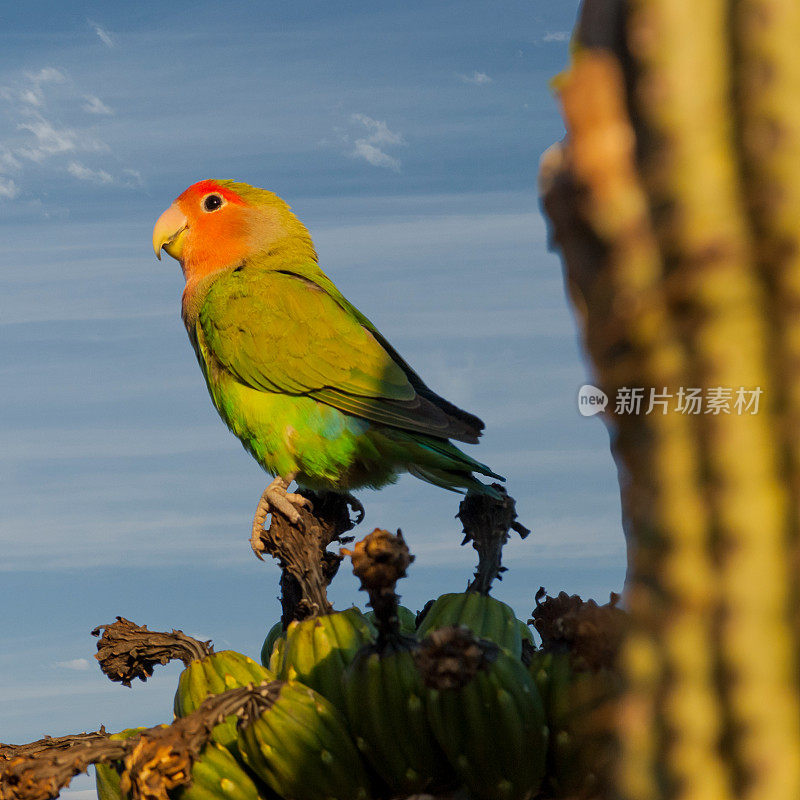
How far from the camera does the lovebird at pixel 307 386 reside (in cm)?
374

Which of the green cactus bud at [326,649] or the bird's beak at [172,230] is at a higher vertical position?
the bird's beak at [172,230]

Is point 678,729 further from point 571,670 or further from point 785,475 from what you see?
point 571,670

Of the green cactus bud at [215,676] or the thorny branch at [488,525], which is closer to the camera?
the green cactus bud at [215,676]

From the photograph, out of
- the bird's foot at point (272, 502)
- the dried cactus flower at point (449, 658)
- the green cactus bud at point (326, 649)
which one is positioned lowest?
the dried cactus flower at point (449, 658)

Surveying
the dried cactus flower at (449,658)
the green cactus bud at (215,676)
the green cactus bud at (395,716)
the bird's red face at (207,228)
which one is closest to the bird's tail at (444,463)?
the bird's red face at (207,228)

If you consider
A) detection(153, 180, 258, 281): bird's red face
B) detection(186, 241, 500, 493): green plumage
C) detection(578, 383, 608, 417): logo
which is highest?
detection(153, 180, 258, 281): bird's red face

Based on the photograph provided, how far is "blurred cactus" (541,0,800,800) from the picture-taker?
2.77 ft

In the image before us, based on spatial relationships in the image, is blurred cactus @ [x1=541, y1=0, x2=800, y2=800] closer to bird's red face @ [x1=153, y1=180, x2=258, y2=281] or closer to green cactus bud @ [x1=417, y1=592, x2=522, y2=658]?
green cactus bud @ [x1=417, y1=592, x2=522, y2=658]

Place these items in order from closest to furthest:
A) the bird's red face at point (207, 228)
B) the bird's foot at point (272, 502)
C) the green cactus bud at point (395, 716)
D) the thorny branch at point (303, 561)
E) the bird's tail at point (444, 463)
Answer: the green cactus bud at point (395, 716), the thorny branch at point (303, 561), the bird's foot at point (272, 502), the bird's tail at point (444, 463), the bird's red face at point (207, 228)

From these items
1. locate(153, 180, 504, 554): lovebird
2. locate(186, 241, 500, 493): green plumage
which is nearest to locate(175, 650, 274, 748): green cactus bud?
locate(153, 180, 504, 554): lovebird

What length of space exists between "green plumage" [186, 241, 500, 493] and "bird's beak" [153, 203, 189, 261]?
62 centimetres

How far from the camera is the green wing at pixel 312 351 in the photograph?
3773 millimetres

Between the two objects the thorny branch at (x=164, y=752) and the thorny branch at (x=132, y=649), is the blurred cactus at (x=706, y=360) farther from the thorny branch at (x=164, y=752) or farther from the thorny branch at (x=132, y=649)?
the thorny branch at (x=132, y=649)

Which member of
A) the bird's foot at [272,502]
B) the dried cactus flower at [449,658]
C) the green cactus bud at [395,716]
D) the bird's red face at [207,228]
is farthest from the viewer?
the bird's red face at [207,228]
